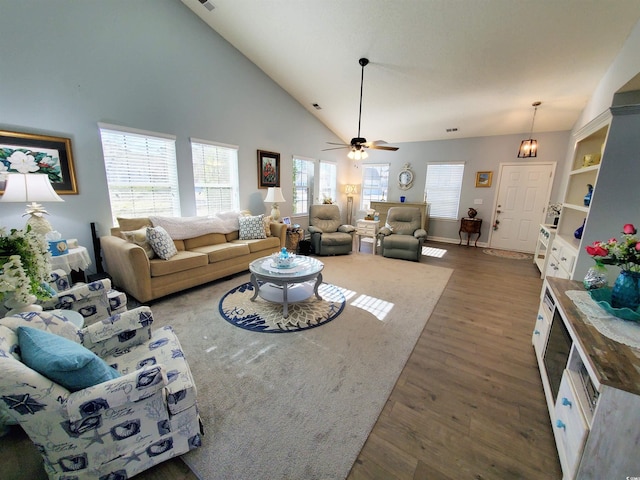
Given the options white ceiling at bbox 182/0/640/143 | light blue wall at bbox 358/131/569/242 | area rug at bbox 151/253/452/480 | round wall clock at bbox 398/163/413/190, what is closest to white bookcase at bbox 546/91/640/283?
white ceiling at bbox 182/0/640/143

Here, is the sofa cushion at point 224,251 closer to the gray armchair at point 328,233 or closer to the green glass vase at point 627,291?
the gray armchair at point 328,233

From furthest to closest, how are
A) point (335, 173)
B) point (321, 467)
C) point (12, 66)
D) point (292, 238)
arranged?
point (335, 173)
point (292, 238)
point (12, 66)
point (321, 467)

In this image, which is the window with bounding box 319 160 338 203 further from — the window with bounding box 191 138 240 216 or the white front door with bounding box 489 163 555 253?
the white front door with bounding box 489 163 555 253

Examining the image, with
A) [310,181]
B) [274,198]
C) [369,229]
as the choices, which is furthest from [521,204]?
[274,198]

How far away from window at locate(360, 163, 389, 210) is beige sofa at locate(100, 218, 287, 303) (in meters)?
4.33

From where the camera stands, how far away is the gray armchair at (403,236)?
484 centimetres

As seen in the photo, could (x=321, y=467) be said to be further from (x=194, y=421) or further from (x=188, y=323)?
(x=188, y=323)

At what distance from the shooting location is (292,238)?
198 inches

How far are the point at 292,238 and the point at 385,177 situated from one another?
3.69 metres

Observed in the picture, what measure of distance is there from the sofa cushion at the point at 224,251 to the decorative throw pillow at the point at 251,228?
353 millimetres

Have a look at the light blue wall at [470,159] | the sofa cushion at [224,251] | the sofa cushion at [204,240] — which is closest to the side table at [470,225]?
the light blue wall at [470,159]

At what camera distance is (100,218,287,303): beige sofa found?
2.82 meters

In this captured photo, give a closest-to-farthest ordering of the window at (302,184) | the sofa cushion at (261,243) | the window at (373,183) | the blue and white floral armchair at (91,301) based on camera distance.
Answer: the blue and white floral armchair at (91,301) → the sofa cushion at (261,243) → the window at (302,184) → the window at (373,183)

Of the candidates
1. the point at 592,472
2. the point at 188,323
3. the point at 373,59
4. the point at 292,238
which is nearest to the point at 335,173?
the point at 292,238
